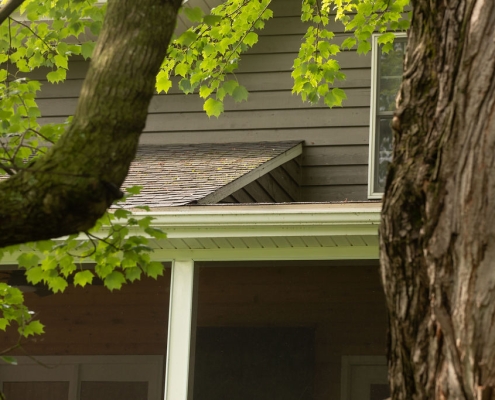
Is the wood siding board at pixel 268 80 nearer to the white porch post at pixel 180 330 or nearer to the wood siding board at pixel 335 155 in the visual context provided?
the wood siding board at pixel 335 155

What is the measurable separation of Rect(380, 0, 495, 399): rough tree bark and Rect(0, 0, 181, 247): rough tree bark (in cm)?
86

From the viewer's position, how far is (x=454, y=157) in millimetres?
2391

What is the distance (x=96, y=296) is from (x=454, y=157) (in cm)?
787

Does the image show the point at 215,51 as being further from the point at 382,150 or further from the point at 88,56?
the point at 382,150

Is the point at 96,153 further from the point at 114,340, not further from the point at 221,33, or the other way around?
the point at 114,340

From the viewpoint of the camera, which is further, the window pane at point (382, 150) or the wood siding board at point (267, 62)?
the wood siding board at point (267, 62)

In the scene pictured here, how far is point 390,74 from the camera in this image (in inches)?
315

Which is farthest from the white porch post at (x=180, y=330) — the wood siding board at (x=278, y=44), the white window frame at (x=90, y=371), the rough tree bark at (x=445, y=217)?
the rough tree bark at (x=445, y=217)

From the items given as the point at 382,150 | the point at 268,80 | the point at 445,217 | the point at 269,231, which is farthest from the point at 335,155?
the point at 445,217

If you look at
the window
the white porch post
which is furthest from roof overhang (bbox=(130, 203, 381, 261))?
the window

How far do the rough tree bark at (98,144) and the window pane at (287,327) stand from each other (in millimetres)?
5947

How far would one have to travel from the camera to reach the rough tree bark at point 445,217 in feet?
7.57

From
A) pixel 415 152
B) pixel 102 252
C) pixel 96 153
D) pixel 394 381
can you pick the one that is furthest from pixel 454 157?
pixel 102 252

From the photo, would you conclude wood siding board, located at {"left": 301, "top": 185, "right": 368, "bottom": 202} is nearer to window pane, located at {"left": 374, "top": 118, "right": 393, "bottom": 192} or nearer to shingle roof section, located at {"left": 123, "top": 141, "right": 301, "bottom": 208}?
window pane, located at {"left": 374, "top": 118, "right": 393, "bottom": 192}
